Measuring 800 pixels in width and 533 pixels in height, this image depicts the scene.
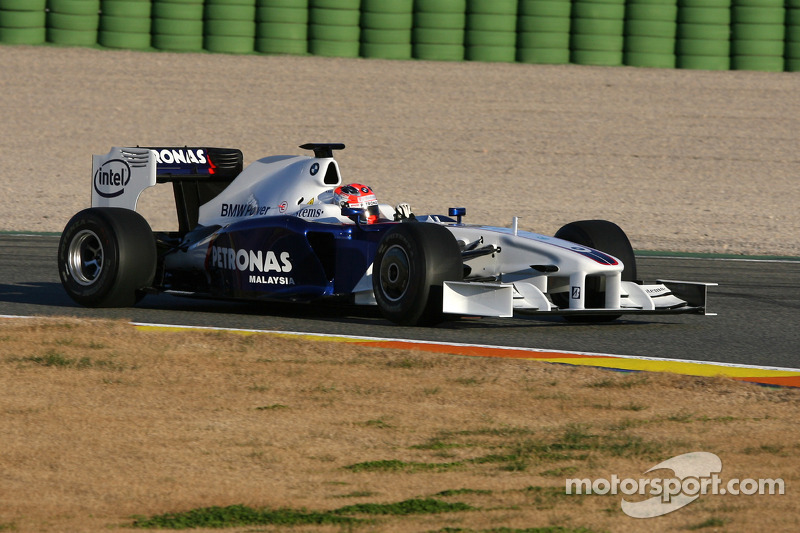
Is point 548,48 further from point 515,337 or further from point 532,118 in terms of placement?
point 515,337

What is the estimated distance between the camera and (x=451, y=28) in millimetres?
23000

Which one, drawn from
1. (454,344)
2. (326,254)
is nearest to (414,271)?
(454,344)

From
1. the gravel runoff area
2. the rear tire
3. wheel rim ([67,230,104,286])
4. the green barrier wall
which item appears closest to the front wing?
the rear tire

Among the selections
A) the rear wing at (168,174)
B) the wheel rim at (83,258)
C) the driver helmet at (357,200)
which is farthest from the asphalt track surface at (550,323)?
the rear wing at (168,174)

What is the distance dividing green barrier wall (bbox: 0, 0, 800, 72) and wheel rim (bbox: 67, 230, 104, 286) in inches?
522

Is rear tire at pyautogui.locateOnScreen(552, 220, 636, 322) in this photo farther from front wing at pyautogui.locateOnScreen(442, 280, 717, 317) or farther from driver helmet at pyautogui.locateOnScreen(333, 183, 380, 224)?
driver helmet at pyautogui.locateOnScreen(333, 183, 380, 224)

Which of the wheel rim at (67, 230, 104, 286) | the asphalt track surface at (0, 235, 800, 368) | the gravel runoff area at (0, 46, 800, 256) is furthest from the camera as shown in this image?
the gravel runoff area at (0, 46, 800, 256)

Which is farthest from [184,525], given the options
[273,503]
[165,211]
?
[165,211]

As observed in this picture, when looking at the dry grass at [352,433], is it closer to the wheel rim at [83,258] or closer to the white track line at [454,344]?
the white track line at [454,344]

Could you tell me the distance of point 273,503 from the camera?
4.68 metres

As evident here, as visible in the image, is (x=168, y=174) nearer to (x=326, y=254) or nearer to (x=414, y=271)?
(x=326, y=254)

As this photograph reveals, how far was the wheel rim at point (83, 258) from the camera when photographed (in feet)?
31.7

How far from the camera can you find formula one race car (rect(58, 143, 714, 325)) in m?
8.45

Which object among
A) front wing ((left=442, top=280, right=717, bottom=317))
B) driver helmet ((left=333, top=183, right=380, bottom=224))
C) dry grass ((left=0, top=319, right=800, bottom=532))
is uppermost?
driver helmet ((left=333, top=183, right=380, bottom=224))
